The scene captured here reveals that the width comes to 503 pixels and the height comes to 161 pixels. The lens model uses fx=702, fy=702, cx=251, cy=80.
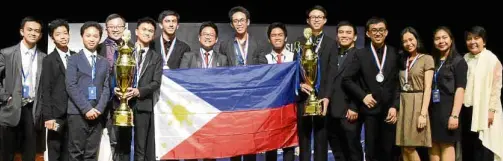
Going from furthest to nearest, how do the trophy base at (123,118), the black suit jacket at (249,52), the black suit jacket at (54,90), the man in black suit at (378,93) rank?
the black suit jacket at (249,52) < the man in black suit at (378,93) < the black suit jacket at (54,90) < the trophy base at (123,118)

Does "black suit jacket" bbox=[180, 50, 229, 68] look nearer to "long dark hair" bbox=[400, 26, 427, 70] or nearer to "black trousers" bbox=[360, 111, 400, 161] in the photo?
"black trousers" bbox=[360, 111, 400, 161]

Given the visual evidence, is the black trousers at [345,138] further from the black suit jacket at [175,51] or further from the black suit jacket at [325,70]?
the black suit jacket at [175,51]

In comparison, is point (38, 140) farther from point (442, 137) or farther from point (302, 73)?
point (442, 137)

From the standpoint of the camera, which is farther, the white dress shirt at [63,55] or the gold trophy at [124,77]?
the white dress shirt at [63,55]

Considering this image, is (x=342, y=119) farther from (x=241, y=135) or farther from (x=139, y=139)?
(x=139, y=139)

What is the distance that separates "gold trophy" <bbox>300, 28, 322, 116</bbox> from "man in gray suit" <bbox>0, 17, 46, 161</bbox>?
77.1 inches

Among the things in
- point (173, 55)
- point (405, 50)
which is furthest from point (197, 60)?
point (405, 50)

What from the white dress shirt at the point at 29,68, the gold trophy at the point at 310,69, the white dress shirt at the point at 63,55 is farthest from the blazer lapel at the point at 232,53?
the white dress shirt at the point at 29,68

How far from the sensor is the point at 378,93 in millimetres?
5086

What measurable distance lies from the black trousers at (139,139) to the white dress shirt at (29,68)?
2.48 ft

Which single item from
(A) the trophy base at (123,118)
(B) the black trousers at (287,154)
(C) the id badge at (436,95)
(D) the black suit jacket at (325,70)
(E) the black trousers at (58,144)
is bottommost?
(B) the black trousers at (287,154)

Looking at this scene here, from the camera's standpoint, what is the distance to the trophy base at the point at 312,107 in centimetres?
497

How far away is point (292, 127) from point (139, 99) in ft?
3.80

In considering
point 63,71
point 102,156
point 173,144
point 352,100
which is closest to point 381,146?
point 352,100
